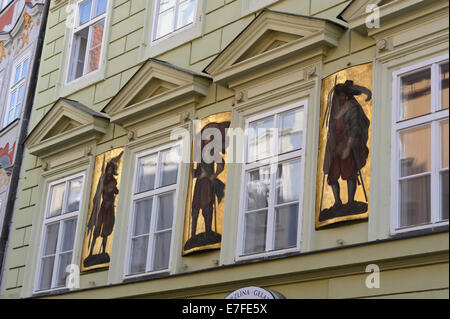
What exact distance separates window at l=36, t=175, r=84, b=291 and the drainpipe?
1114mm

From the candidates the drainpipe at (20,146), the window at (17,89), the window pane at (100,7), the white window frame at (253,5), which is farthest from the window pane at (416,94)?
the window at (17,89)

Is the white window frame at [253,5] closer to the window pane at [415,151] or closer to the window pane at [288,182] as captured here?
the window pane at [288,182]

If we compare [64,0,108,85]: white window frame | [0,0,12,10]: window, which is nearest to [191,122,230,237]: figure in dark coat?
[64,0,108,85]: white window frame

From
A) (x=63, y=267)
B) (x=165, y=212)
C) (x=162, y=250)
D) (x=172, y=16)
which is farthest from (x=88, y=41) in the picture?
(x=162, y=250)

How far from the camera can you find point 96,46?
12867 millimetres

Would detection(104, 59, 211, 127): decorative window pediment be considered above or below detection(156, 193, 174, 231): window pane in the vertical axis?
above

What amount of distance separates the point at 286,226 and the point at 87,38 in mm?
5733

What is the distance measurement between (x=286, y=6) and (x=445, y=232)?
3.71 meters

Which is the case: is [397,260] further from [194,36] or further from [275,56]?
[194,36]

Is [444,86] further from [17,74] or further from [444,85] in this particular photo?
[17,74]

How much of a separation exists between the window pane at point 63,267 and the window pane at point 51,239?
279 millimetres

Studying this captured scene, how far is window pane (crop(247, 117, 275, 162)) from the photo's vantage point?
9.42 meters

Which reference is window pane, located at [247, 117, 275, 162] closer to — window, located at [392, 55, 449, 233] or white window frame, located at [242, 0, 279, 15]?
white window frame, located at [242, 0, 279, 15]

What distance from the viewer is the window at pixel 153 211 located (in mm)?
10359
